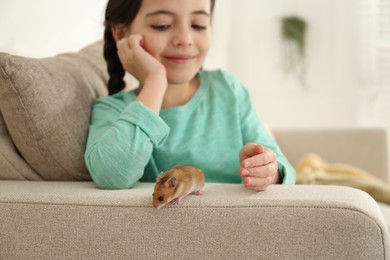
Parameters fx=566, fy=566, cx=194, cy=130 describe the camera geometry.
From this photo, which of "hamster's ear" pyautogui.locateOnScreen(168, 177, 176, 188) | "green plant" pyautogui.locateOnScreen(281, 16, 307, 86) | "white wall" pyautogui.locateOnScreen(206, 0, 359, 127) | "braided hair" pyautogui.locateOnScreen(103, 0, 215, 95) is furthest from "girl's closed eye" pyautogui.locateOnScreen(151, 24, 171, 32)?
"green plant" pyautogui.locateOnScreen(281, 16, 307, 86)

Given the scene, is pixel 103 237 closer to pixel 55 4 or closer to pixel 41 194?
pixel 41 194

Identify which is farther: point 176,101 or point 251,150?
point 176,101

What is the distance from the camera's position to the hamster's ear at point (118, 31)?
1635 millimetres

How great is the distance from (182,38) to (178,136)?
26 centimetres

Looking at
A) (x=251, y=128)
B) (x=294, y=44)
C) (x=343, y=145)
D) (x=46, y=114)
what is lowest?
(x=343, y=145)

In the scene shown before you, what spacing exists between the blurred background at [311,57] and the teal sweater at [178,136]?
2.65 m

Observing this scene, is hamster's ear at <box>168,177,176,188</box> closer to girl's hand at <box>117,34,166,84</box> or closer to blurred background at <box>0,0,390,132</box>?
girl's hand at <box>117,34,166,84</box>

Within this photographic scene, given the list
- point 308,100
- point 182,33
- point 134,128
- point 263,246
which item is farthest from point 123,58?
point 308,100

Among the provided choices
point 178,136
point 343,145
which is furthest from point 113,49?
point 343,145

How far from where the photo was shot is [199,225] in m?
0.96

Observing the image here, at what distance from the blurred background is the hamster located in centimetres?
317

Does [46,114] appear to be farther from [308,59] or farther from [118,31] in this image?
[308,59]

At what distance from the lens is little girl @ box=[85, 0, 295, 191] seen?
4.55 feet

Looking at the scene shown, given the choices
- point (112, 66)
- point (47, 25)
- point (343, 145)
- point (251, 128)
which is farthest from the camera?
point (343, 145)
